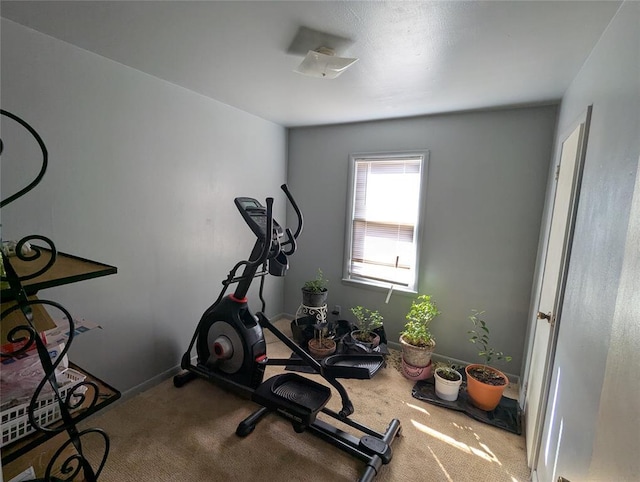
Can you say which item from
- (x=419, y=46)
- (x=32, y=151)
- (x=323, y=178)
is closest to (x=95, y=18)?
(x=32, y=151)

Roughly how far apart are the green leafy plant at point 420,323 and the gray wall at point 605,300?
1.17 metres

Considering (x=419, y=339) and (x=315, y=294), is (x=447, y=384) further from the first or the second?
(x=315, y=294)

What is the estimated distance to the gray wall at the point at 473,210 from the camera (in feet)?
8.61

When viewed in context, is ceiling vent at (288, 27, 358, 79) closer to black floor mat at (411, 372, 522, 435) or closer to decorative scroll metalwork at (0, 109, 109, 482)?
decorative scroll metalwork at (0, 109, 109, 482)

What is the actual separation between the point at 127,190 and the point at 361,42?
183 centimetres

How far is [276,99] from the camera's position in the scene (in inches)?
105

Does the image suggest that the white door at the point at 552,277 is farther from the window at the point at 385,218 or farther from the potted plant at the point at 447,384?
the window at the point at 385,218

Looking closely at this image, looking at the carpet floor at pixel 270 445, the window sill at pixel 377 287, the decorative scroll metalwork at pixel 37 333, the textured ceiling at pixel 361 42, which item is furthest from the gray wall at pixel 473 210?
the decorative scroll metalwork at pixel 37 333

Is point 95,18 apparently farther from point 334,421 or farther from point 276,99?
point 334,421

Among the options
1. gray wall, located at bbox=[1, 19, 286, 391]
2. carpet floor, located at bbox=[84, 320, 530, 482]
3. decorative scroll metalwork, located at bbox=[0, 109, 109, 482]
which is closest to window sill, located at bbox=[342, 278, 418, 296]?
carpet floor, located at bbox=[84, 320, 530, 482]

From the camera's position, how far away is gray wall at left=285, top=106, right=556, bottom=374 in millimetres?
2623

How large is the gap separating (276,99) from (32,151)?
170 centimetres

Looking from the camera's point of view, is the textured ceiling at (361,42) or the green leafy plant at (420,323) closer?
the textured ceiling at (361,42)

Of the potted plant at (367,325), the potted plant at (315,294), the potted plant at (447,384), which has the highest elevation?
the potted plant at (315,294)
